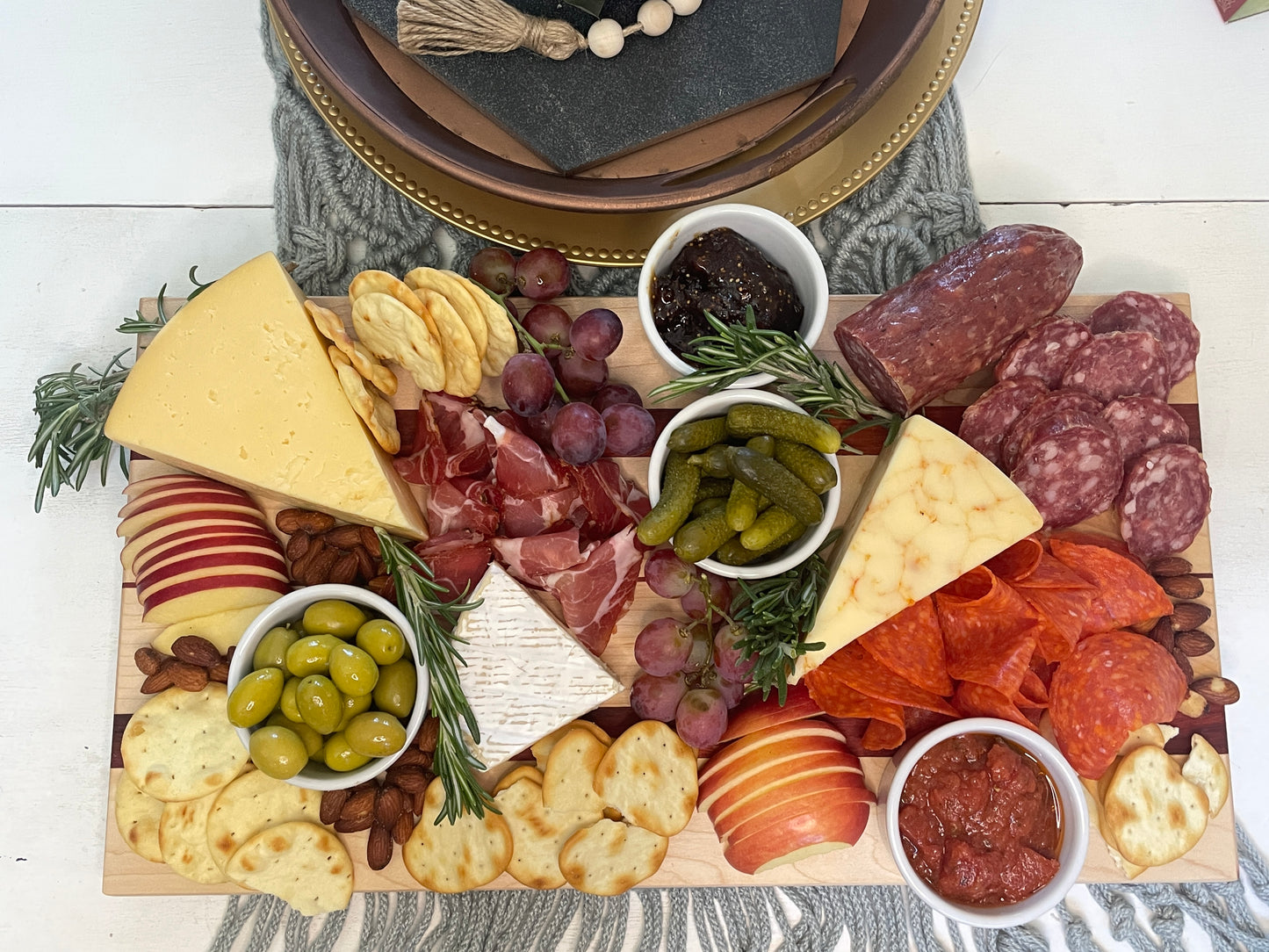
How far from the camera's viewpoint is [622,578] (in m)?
1.03

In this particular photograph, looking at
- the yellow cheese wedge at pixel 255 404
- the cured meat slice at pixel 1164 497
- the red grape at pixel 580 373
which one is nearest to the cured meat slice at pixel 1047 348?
the cured meat slice at pixel 1164 497

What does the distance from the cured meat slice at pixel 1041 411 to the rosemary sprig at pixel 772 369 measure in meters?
0.14

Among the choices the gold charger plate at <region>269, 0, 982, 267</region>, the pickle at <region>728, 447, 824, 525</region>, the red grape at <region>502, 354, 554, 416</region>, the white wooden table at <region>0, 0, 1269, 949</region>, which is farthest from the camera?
the white wooden table at <region>0, 0, 1269, 949</region>

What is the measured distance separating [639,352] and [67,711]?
0.90 meters

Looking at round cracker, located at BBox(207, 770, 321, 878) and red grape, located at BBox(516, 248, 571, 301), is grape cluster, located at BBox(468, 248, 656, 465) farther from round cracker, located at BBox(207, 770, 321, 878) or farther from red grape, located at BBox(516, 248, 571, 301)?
round cracker, located at BBox(207, 770, 321, 878)

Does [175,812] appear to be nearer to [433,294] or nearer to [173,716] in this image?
[173,716]

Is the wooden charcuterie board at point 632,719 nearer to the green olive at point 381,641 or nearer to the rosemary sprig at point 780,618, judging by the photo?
the rosemary sprig at point 780,618

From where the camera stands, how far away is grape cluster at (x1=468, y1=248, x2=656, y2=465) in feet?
3.22

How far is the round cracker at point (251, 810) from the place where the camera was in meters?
1.01

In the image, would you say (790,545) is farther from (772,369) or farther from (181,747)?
(181,747)

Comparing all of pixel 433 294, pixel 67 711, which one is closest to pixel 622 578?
pixel 433 294

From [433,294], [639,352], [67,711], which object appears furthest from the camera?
[67,711]

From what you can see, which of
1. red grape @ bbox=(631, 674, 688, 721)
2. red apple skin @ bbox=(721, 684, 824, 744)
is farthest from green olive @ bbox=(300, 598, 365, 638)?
red apple skin @ bbox=(721, 684, 824, 744)

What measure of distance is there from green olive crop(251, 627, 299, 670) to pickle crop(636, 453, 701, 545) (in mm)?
389
